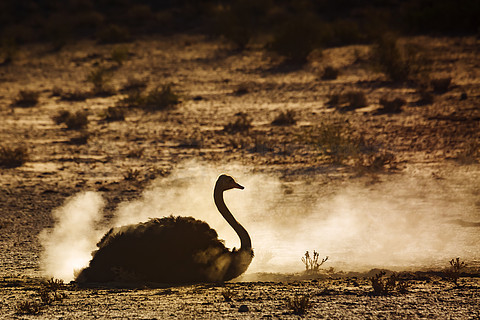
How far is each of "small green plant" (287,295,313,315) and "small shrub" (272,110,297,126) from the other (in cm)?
986

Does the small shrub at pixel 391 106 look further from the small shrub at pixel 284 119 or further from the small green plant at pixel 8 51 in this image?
the small green plant at pixel 8 51

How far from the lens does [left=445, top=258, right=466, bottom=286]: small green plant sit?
7219 mm

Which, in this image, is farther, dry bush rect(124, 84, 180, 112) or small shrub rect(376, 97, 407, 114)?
dry bush rect(124, 84, 180, 112)

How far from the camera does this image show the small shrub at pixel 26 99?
1952 centimetres

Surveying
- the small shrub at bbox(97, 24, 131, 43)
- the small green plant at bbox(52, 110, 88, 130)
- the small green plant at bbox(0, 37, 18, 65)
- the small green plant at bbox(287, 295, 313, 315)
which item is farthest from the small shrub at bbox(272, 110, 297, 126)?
the small shrub at bbox(97, 24, 131, 43)

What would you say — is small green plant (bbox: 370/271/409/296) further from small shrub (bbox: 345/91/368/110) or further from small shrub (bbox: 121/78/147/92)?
small shrub (bbox: 121/78/147/92)

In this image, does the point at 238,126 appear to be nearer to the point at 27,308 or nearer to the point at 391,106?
the point at 391,106

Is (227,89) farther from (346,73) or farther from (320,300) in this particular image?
(320,300)

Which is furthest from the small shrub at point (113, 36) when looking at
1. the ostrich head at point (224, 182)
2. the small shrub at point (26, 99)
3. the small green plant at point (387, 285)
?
the small green plant at point (387, 285)

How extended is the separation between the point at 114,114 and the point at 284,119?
4243 mm

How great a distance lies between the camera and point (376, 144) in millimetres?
14125

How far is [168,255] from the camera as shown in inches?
281

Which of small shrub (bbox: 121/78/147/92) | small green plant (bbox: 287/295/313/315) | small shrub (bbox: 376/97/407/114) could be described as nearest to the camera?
small green plant (bbox: 287/295/313/315)

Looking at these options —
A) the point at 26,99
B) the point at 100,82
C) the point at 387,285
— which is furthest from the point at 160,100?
the point at 387,285
